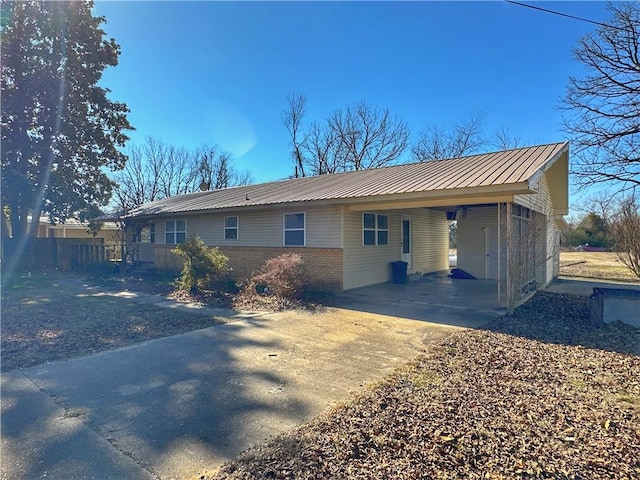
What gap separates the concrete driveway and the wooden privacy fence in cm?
1440

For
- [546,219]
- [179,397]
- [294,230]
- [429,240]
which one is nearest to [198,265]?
[294,230]

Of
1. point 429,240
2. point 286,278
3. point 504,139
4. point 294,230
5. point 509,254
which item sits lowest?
point 286,278

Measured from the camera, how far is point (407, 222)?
14.8 m

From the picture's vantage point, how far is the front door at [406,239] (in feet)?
47.1

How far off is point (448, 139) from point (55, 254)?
31.4 m

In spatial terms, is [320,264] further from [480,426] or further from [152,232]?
[152,232]

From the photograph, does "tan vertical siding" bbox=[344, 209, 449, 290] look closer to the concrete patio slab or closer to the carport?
the carport

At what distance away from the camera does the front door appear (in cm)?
1437

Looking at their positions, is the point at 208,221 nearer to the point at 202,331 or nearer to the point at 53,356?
the point at 202,331

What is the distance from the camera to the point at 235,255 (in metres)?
14.3

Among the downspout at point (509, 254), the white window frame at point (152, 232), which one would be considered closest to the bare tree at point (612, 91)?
the downspout at point (509, 254)

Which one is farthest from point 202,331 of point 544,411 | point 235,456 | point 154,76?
point 154,76

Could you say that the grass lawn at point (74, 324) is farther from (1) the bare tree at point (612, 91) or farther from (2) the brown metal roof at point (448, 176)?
(1) the bare tree at point (612, 91)

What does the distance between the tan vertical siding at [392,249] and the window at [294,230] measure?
5.59ft
